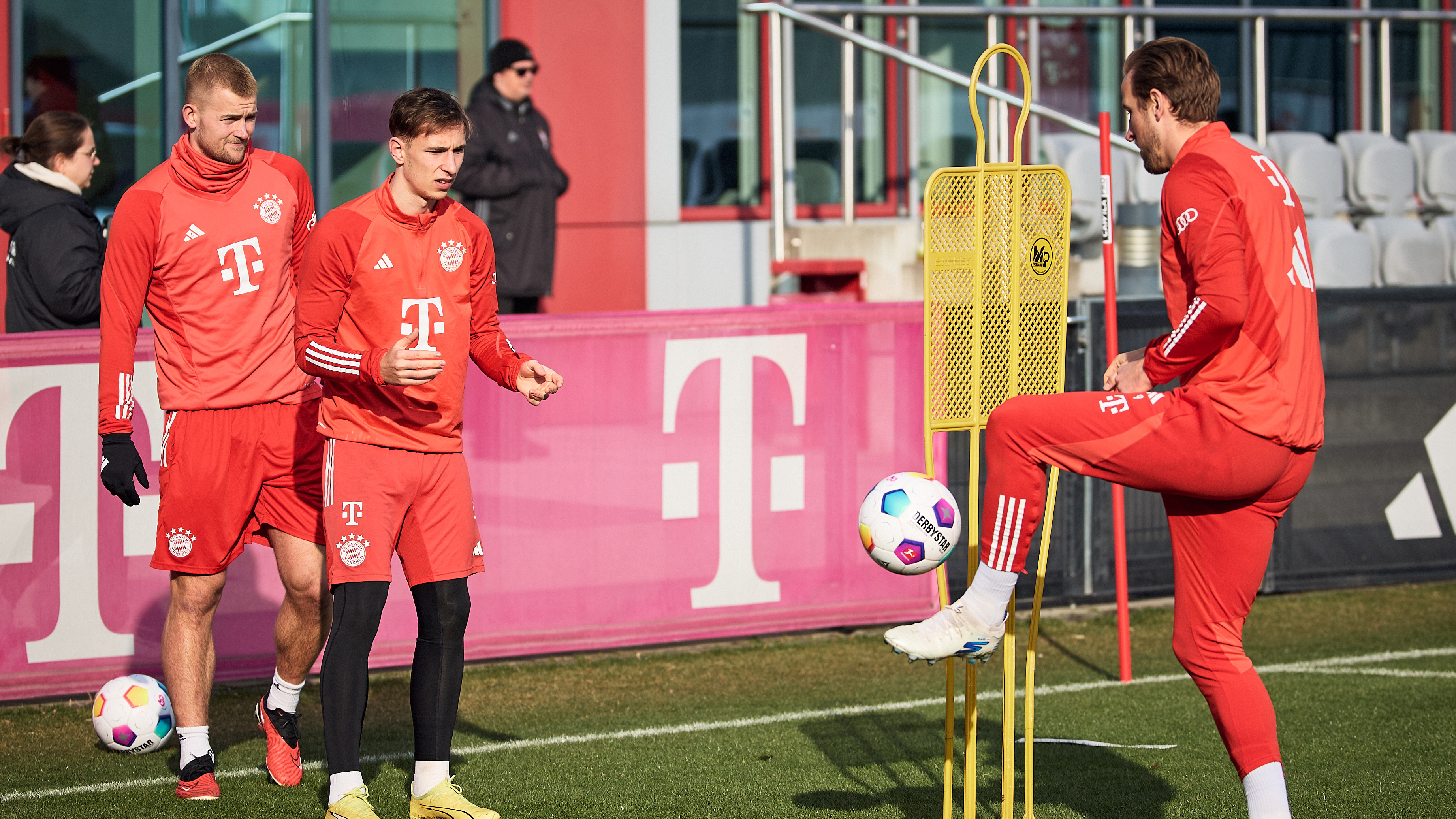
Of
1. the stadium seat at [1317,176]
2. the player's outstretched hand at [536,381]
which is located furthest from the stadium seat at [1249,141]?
the player's outstretched hand at [536,381]

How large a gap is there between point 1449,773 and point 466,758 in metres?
3.62

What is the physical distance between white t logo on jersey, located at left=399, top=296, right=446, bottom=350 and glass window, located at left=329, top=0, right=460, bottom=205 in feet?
25.6

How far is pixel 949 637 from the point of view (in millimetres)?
3602

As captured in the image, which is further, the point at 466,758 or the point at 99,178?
the point at 99,178

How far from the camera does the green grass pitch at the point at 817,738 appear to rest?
4.86 meters

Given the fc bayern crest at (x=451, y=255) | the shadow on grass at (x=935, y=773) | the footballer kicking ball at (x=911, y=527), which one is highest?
the fc bayern crest at (x=451, y=255)

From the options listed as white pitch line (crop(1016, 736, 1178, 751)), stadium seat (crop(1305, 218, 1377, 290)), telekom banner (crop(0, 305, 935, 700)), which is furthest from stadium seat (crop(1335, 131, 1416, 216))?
white pitch line (crop(1016, 736, 1178, 751))

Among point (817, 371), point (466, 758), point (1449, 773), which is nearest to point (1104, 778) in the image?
point (1449, 773)

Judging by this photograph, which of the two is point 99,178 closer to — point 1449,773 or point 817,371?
point 817,371

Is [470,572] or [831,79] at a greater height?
[831,79]

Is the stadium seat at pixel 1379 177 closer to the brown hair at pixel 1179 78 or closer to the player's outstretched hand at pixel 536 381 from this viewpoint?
the brown hair at pixel 1179 78

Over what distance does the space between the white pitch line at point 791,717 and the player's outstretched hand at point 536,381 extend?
174 centimetres

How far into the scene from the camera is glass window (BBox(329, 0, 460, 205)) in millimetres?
11914

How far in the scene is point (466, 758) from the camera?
17.7 ft
